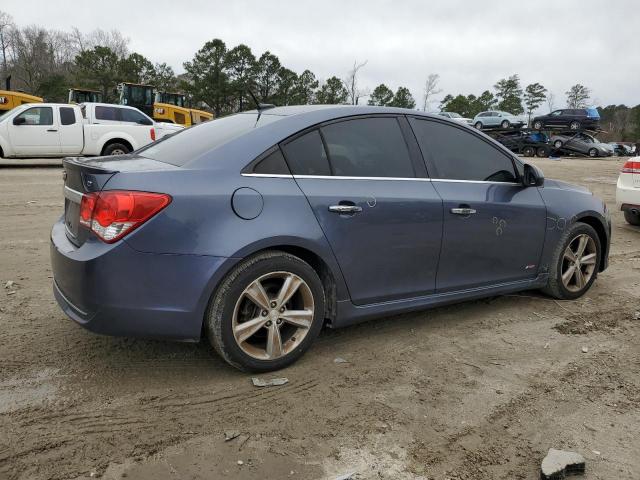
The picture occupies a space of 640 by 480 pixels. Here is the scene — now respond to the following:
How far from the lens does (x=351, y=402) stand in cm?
290

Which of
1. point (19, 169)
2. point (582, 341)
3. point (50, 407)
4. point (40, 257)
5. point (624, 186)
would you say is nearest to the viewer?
point (50, 407)

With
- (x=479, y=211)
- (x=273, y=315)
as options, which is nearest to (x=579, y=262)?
(x=479, y=211)

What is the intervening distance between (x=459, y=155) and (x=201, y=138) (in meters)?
1.88

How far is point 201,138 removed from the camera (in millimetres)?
3473

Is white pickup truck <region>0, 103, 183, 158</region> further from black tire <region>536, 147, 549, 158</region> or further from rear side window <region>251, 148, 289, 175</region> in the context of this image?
black tire <region>536, 147, 549, 158</region>

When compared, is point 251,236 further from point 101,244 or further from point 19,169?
point 19,169

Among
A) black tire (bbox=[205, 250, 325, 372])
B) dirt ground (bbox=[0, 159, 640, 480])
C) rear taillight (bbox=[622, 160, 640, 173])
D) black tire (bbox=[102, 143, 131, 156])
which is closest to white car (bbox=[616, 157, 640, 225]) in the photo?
rear taillight (bbox=[622, 160, 640, 173])

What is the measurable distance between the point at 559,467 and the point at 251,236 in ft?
6.02

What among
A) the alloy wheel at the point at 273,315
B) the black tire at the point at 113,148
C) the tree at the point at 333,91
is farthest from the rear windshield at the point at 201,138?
the tree at the point at 333,91

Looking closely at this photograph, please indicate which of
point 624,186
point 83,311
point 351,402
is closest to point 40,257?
point 83,311

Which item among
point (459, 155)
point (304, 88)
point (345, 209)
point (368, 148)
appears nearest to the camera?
point (345, 209)

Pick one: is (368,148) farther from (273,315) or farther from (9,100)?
(9,100)

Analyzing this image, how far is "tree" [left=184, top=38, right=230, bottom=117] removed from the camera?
59.3 meters

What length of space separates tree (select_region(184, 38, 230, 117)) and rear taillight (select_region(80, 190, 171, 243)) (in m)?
58.9
